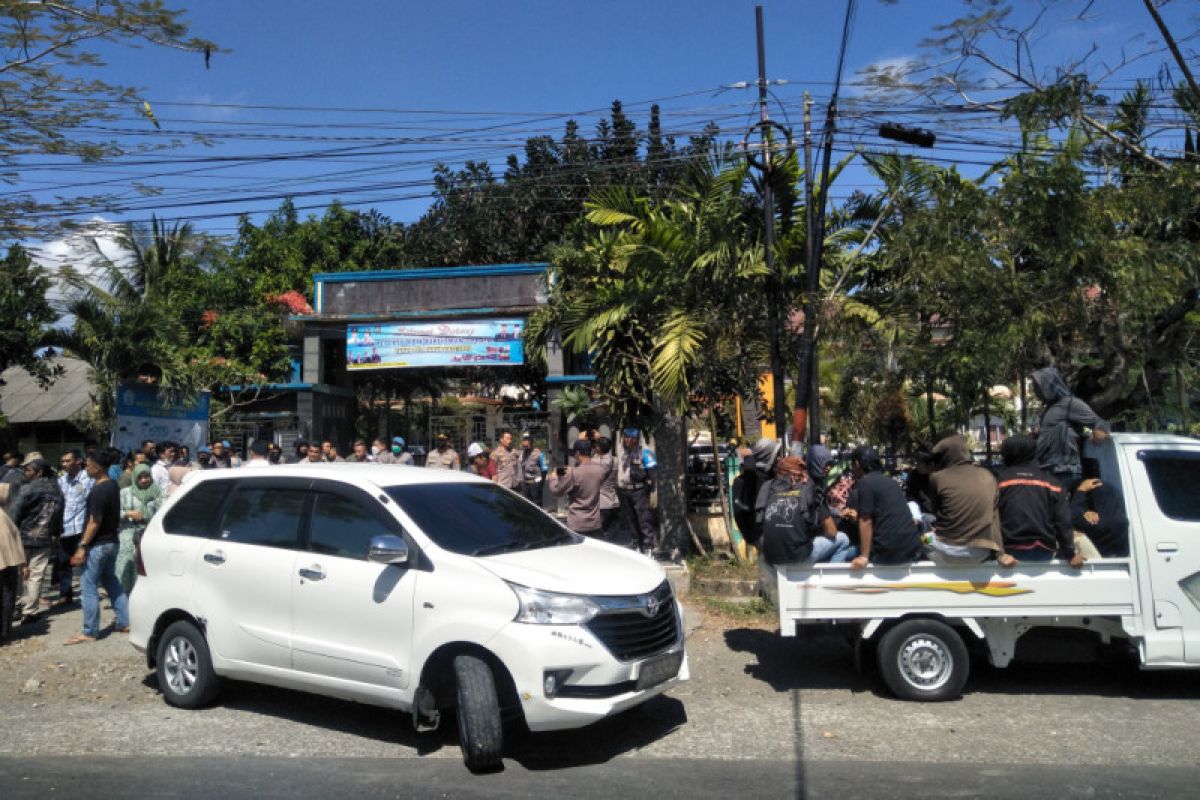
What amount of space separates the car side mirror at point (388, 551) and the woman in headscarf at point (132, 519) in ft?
15.2

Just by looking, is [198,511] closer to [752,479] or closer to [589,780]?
[589,780]

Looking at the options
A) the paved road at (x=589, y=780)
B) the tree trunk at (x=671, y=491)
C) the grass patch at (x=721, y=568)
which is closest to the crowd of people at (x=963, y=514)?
the paved road at (x=589, y=780)

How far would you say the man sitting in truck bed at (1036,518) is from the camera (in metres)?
6.45

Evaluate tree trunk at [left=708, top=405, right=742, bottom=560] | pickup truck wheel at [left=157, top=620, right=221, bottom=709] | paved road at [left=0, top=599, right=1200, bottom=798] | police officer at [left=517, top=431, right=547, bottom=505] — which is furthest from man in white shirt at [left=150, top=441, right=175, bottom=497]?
tree trunk at [left=708, top=405, right=742, bottom=560]

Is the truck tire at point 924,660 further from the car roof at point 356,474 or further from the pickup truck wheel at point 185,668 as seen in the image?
the pickup truck wheel at point 185,668

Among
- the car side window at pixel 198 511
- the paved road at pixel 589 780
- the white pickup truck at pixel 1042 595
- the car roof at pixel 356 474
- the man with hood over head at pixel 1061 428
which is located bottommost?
the paved road at pixel 589 780

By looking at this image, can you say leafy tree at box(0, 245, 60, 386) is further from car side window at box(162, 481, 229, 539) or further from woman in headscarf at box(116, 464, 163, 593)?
car side window at box(162, 481, 229, 539)

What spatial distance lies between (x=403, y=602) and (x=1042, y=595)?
442cm

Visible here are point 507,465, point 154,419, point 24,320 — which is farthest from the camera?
point 24,320

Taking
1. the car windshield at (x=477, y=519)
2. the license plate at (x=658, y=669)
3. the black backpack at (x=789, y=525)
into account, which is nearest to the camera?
the license plate at (x=658, y=669)

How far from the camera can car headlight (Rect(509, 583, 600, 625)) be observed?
5199 mm

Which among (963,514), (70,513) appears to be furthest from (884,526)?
(70,513)

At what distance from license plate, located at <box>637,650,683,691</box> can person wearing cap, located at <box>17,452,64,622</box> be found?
772 cm

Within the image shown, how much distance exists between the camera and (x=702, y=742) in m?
5.84
